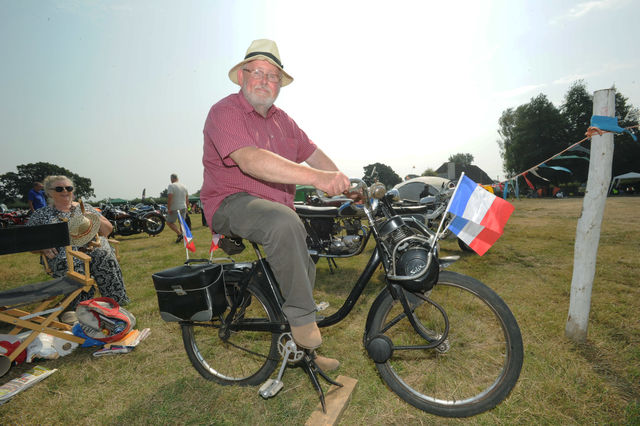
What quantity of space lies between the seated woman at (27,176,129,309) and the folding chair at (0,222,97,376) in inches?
31.5

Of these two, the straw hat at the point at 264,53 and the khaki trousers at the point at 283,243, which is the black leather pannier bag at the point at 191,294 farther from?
the straw hat at the point at 264,53

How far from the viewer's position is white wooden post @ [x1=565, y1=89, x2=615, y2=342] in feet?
8.47

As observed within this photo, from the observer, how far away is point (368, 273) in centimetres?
207

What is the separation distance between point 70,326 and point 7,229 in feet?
4.73

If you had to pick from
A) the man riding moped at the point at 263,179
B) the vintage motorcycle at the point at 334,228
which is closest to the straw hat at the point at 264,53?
the man riding moped at the point at 263,179

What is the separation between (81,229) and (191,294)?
2791 mm

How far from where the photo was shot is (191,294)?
6.97 feet

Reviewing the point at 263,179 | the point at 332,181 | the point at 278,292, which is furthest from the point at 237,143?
the point at 278,292

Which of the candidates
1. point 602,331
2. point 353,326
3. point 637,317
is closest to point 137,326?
point 353,326

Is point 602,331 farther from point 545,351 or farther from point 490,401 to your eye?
point 490,401

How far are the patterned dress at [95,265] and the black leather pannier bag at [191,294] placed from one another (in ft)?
8.74

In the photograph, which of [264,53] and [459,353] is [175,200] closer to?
[264,53]

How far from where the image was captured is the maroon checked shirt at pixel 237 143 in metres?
1.83

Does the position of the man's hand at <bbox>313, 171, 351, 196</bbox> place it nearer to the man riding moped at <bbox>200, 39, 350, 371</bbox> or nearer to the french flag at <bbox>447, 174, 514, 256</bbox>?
the man riding moped at <bbox>200, 39, 350, 371</bbox>
